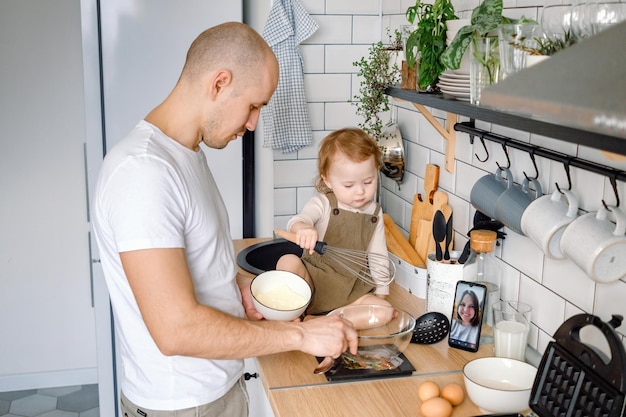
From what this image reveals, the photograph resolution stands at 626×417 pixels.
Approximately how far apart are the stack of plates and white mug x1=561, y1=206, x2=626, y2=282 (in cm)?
42

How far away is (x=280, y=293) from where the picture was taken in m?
1.89

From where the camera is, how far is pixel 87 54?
8.27ft

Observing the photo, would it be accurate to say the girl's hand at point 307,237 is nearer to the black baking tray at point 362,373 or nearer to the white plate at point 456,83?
the black baking tray at point 362,373

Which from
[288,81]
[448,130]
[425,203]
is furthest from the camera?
[288,81]

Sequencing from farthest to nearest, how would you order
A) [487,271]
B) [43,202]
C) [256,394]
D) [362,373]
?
[43,202]
[256,394]
[487,271]
[362,373]

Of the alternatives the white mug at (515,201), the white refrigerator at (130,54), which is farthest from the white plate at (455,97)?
the white refrigerator at (130,54)

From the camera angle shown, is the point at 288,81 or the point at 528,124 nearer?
the point at 528,124

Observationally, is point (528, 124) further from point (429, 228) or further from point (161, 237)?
point (429, 228)

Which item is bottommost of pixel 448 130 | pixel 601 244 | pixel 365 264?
pixel 365 264

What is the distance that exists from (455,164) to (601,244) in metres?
0.82

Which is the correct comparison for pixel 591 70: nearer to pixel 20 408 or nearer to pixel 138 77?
pixel 138 77

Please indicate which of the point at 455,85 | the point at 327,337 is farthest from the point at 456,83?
the point at 327,337

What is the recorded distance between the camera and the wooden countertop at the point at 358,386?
1472 mm

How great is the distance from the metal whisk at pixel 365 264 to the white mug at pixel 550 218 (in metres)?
0.61
